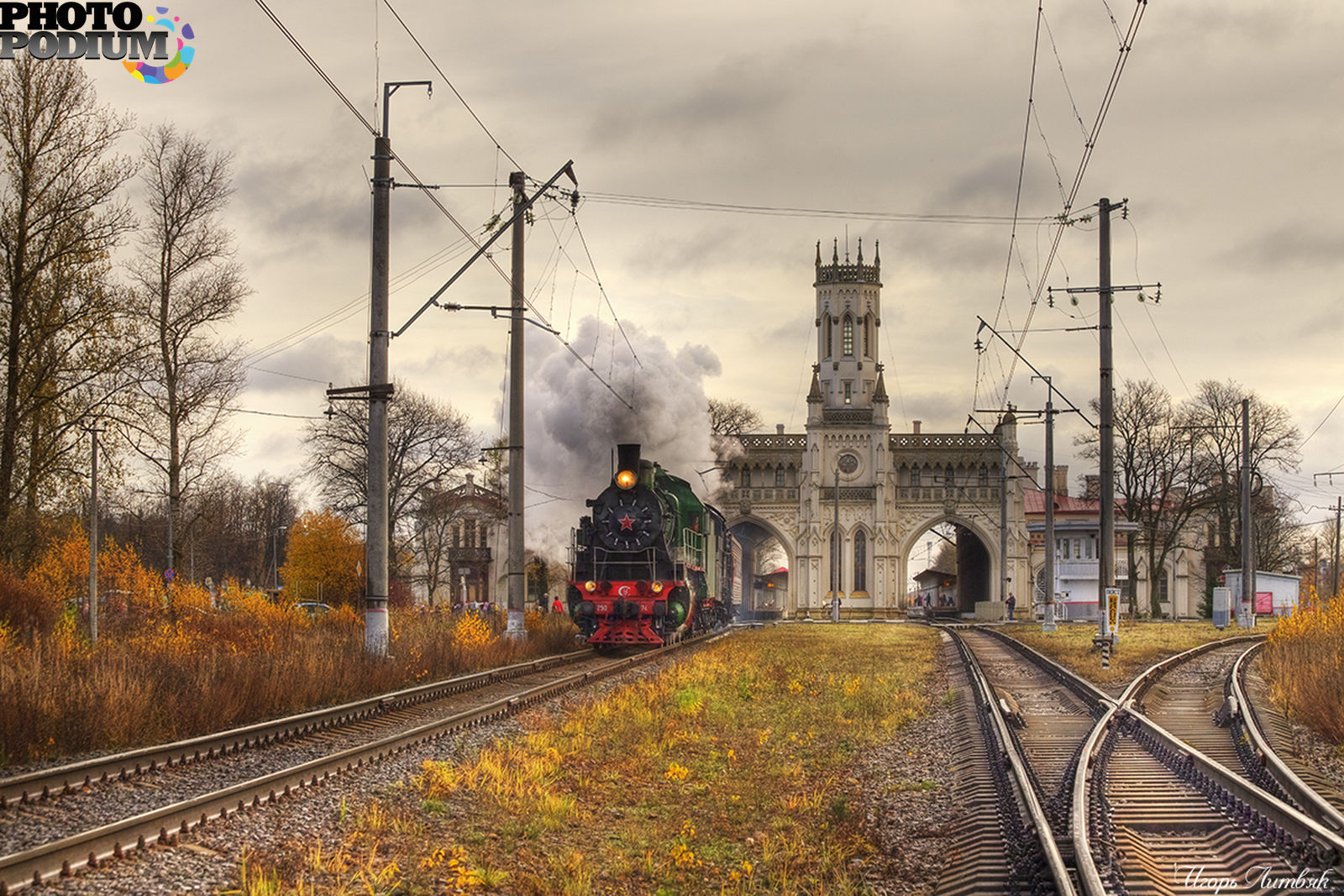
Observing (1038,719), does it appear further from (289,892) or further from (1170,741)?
(289,892)

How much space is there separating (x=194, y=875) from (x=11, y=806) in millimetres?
2723

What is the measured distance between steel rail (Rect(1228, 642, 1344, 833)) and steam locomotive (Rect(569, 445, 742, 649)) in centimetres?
1422

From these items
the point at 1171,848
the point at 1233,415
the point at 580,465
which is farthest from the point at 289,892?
the point at 1233,415

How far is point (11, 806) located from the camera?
9.37 meters

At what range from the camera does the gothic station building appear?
71.9 metres

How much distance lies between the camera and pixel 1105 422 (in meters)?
27.5

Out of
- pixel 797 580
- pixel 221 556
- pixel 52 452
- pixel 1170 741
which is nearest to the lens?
pixel 1170 741

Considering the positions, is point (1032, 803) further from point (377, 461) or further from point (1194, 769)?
point (377, 461)

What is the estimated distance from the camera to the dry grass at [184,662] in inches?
489

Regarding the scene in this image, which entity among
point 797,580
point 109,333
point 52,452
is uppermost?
point 109,333

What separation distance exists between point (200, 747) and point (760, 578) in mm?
80498

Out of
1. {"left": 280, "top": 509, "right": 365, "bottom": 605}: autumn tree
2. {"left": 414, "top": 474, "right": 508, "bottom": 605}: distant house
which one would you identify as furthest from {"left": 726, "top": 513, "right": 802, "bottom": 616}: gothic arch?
{"left": 280, "top": 509, "right": 365, "bottom": 605}: autumn tree

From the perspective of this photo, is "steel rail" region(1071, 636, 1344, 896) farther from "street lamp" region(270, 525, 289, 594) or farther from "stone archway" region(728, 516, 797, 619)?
"stone archway" region(728, 516, 797, 619)

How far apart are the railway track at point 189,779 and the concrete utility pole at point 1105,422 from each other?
1478cm
